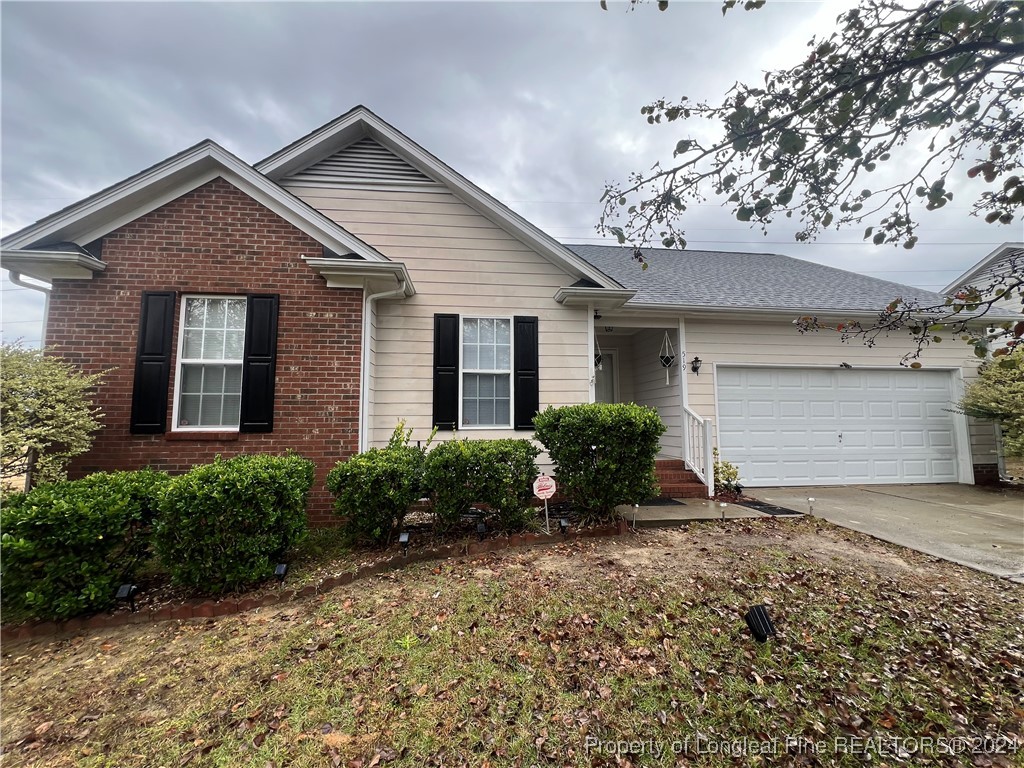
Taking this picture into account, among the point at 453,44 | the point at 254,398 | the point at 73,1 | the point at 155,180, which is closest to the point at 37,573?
the point at 254,398

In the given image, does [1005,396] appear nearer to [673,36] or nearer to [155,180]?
[673,36]

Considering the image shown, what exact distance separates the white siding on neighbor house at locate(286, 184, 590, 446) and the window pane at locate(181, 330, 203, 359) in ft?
7.76

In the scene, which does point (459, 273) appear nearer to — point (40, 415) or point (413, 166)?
point (413, 166)

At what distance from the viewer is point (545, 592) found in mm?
3596

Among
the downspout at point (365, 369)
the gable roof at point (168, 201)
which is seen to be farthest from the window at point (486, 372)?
the gable roof at point (168, 201)

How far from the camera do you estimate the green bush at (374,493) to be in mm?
4375

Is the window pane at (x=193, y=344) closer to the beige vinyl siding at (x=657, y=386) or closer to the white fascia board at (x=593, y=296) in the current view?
the white fascia board at (x=593, y=296)

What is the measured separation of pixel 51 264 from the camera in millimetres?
5051

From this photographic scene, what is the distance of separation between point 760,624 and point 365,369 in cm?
512

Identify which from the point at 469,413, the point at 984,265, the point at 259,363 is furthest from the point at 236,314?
the point at 984,265

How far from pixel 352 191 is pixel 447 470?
5163mm

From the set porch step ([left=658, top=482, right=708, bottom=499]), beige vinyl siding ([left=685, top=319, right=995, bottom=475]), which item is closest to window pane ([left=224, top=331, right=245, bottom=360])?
porch step ([left=658, top=482, right=708, bottom=499])

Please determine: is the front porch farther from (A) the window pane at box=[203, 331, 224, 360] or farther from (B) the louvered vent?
(A) the window pane at box=[203, 331, 224, 360]

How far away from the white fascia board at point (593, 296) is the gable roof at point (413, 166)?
14 centimetres
